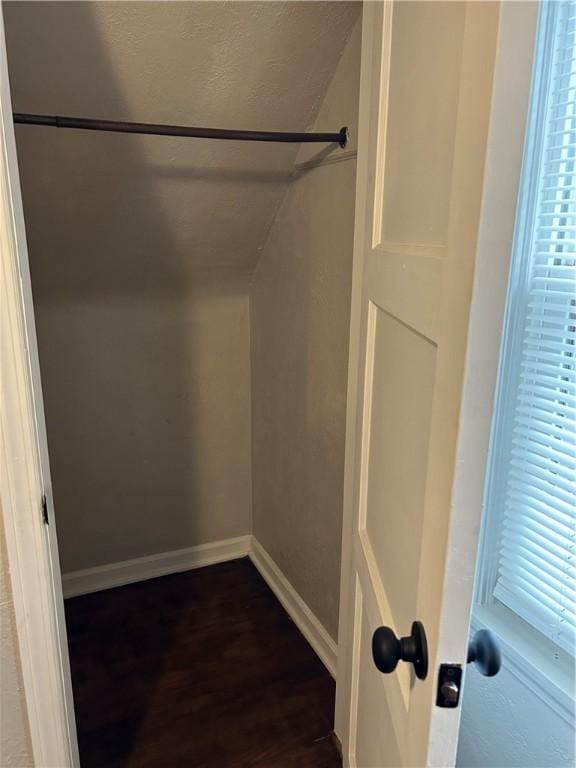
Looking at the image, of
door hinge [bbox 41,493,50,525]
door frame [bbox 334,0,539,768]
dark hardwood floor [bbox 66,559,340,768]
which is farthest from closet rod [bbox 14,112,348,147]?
dark hardwood floor [bbox 66,559,340,768]

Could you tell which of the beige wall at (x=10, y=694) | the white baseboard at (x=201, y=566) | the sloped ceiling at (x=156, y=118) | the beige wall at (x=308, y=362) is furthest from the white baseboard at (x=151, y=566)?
the beige wall at (x=10, y=694)

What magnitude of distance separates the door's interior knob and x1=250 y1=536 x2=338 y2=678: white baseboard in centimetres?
128

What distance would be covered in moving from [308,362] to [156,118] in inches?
33.1

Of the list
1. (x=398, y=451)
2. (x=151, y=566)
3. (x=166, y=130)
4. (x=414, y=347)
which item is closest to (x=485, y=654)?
(x=398, y=451)

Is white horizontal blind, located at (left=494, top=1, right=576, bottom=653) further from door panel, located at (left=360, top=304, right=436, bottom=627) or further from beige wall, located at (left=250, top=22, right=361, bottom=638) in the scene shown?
beige wall, located at (left=250, top=22, right=361, bottom=638)

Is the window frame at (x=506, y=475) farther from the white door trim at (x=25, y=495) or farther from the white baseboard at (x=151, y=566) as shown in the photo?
the white baseboard at (x=151, y=566)

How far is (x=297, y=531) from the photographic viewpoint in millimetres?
2123

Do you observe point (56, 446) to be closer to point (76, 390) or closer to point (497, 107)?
point (76, 390)

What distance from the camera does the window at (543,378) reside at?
106cm

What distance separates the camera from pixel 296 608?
2.17 meters

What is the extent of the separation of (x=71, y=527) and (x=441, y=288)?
204 centimetres

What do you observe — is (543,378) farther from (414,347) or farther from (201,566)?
(201,566)

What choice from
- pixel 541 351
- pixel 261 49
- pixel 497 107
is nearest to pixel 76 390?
pixel 261 49

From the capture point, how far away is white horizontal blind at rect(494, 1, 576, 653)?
1062 mm
